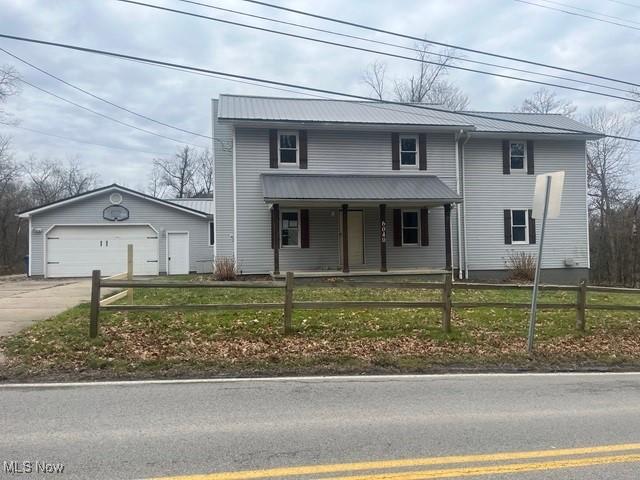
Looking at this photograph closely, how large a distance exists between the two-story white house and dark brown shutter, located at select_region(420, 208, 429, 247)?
42 millimetres

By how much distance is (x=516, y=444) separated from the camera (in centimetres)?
453

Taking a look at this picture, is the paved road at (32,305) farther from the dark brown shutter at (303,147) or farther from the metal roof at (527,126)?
the metal roof at (527,126)

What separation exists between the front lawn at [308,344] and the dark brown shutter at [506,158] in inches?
462

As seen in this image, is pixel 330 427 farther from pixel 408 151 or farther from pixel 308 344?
pixel 408 151

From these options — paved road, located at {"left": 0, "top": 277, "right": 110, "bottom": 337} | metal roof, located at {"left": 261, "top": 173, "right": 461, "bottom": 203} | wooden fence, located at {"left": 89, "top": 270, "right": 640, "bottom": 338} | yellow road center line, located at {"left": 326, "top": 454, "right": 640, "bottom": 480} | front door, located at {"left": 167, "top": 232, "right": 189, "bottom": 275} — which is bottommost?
yellow road center line, located at {"left": 326, "top": 454, "right": 640, "bottom": 480}

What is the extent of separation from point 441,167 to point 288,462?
19.2 meters

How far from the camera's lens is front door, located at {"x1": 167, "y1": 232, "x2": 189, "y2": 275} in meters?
25.9

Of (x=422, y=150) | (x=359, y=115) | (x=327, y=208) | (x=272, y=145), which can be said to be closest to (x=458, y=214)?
(x=422, y=150)

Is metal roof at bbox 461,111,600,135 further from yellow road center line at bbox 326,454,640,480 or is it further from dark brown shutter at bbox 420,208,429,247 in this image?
yellow road center line at bbox 326,454,640,480

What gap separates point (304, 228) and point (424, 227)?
5.05 metres

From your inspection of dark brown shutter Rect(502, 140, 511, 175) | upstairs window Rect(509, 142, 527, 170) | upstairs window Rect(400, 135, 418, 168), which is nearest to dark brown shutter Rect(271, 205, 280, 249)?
upstairs window Rect(400, 135, 418, 168)

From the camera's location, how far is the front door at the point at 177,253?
84.9 feet

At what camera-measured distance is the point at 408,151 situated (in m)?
21.7

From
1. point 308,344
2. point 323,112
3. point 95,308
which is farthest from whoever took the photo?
point 323,112
